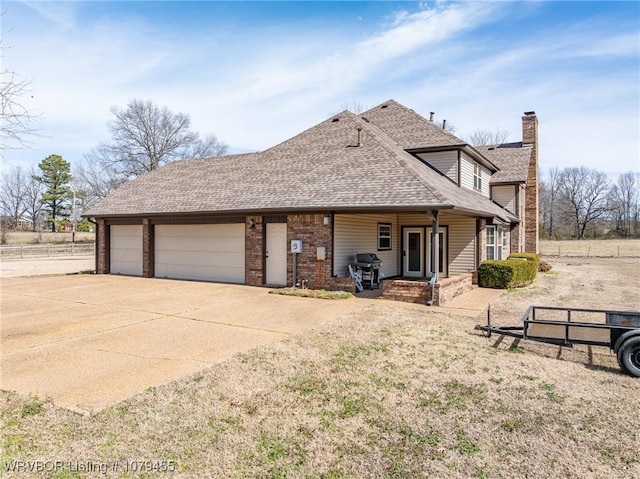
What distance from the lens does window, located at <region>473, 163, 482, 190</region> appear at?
59.0 feet

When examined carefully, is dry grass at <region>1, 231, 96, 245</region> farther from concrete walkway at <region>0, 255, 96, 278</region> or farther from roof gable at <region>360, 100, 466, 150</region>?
roof gable at <region>360, 100, 466, 150</region>

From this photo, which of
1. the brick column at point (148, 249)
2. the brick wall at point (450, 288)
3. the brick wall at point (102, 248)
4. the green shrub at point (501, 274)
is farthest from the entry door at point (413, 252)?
the brick wall at point (102, 248)

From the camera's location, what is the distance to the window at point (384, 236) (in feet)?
51.3

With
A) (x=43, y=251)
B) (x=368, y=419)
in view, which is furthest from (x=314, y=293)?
(x=43, y=251)

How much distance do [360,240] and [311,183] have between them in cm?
258

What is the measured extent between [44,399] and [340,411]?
326 centimetres

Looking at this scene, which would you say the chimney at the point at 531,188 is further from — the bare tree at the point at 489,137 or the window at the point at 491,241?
the bare tree at the point at 489,137

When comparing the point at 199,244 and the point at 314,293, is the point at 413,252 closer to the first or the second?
the point at 314,293

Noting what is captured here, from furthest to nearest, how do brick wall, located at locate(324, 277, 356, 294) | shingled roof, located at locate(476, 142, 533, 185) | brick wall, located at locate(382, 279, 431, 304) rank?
shingled roof, located at locate(476, 142, 533, 185)
brick wall, located at locate(324, 277, 356, 294)
brick wall, located at locate(382, 279, 431, 304)

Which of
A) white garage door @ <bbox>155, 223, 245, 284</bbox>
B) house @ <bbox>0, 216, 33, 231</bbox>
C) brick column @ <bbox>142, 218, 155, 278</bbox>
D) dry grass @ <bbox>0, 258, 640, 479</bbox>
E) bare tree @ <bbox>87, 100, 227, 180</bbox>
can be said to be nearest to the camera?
dry grass @ <bbox>0, 258, 640, 479</bbox>

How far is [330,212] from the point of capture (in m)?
12.8

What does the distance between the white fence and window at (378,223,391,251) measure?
25.1 metres

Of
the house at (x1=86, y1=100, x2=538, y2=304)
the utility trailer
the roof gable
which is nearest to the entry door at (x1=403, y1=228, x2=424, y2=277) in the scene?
the house at (x1=86, y1=100, x2=538, y2=304)

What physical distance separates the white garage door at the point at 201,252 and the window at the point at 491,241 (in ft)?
32.4
